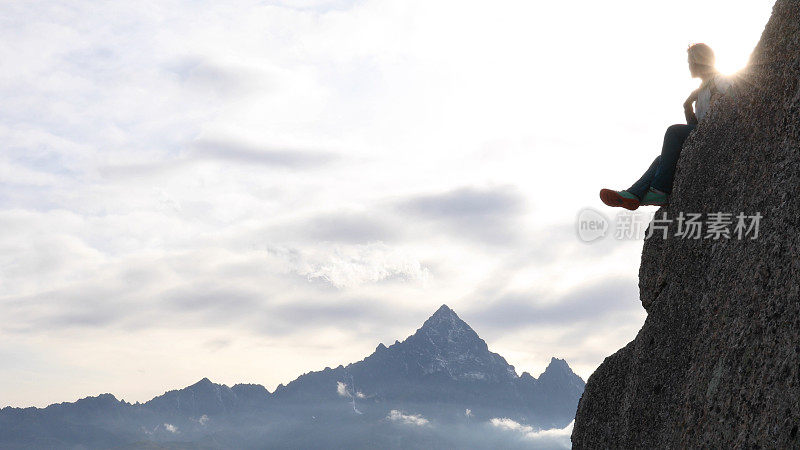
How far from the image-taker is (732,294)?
927cm

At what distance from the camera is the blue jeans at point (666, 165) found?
12797 millimetres

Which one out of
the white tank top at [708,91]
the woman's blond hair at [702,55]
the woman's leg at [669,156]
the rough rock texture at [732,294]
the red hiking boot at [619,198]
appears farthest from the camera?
the red hiking boot at [619,198]

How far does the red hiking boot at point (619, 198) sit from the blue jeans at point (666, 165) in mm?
112

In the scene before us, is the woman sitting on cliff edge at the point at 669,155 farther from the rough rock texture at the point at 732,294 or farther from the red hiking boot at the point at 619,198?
the rough rock texture at the point at 732,294

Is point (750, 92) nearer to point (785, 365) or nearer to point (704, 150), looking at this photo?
point (704, 150)

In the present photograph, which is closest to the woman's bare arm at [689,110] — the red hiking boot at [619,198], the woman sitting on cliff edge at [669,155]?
the woman sitting on cliff edge at [669,155]

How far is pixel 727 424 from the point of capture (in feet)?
28.5

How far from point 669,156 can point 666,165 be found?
0.56ft

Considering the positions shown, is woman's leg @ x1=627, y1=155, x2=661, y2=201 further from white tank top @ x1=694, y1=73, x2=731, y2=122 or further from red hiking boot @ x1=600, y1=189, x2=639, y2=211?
white tank top @ x1=694, y1=73, x2=731, y2=122

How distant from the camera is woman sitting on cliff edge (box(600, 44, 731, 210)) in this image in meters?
12.5

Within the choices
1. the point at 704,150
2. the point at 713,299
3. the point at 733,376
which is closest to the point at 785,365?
the point at 733,376

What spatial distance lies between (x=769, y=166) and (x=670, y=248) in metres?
3.03

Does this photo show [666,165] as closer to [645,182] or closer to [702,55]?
[645,182]

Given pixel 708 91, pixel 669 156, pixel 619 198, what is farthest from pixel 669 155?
pixel 708 91
